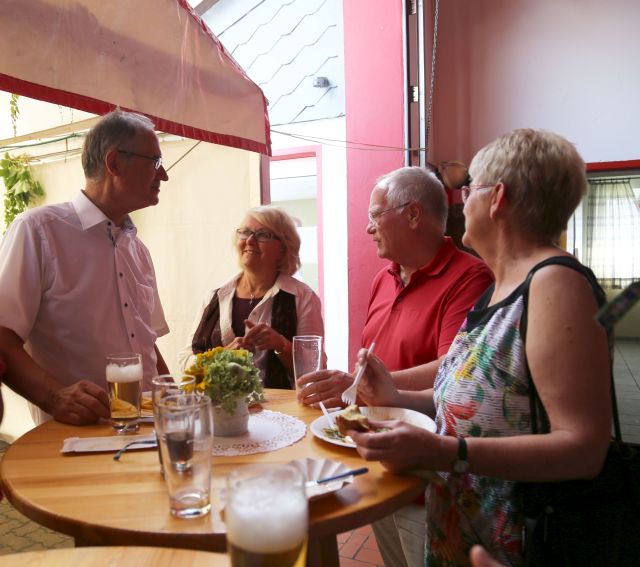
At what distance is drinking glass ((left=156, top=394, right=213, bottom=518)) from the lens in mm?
1058

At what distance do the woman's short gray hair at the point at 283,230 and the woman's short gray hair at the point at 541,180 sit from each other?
188cm

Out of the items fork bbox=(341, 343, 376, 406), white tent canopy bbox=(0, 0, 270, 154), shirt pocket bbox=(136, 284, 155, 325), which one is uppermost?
white tent canopy bbox=(0, 0, 270, 154)

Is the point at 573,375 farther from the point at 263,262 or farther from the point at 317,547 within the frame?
the point at 263,262

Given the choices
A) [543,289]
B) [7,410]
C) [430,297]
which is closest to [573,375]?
[543,289]

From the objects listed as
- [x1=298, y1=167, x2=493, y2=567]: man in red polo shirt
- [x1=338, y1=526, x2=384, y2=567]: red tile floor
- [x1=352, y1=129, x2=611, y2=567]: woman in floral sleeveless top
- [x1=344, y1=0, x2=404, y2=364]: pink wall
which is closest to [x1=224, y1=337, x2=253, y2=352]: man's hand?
[x1=298, y1=167, x2=493, y2=567]: man in red polo shirt

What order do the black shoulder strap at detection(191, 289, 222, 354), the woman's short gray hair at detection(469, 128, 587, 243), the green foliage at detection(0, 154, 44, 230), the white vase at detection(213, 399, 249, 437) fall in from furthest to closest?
the green foliage at detection(0, 154, 44, 230)
the black shoulder strap at detection(191, 289, 222, 354)
the white vase at detection(213, 399, 249, 437)
the woman's short gray hair at detection(469, 128, 587, 243)

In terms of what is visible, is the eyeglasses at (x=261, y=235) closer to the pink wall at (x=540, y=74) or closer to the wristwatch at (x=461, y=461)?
the wristwatch at (x=461, y=461)

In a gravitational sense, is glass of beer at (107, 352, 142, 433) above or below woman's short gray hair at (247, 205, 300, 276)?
below

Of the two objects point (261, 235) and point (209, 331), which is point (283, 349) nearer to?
point (209, 331)

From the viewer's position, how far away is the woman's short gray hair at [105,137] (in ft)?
7.29

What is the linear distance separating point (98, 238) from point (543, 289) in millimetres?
1788

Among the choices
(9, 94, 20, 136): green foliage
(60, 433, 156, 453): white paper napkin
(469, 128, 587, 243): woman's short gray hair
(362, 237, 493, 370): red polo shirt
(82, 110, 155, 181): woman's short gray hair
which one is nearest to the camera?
(469, 128, 587, 243): woman's short gray hair

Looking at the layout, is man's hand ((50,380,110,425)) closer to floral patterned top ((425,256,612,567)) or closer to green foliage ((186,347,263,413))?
green foliage ((186,347,263,413))

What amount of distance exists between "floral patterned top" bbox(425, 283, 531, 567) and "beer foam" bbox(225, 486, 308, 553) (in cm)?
71
